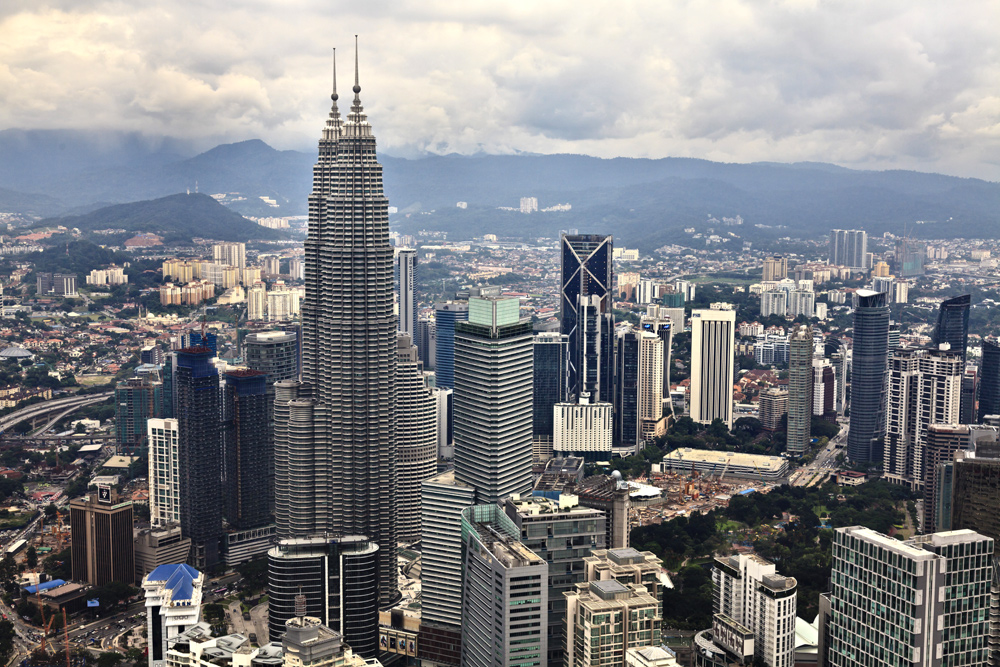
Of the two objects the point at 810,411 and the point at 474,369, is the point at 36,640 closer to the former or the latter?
the point at 474,369

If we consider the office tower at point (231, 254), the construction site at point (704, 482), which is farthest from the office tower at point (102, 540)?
the office tower at point (231, 254)

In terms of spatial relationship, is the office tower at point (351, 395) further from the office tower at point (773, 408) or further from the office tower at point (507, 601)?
the office tower at point (773, 408)

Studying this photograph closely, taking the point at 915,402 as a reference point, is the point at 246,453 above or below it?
below

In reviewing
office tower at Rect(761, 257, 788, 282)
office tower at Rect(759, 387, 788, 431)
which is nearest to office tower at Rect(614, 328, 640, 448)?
office tower at Rect(759, 387, 788, 431)

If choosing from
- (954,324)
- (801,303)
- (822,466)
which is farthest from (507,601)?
(801,303)

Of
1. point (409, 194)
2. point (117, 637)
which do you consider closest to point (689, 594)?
point (117, 637)

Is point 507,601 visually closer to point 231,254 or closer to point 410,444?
point 410,444
